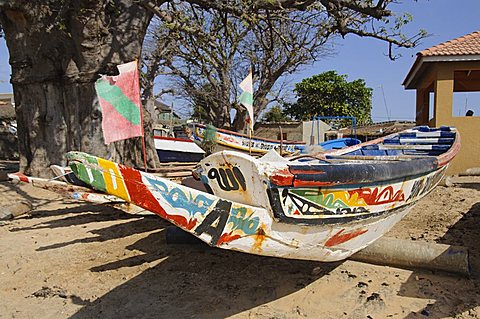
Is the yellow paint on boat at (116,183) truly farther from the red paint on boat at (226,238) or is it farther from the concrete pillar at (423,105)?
the concrete pillar at (423,105)

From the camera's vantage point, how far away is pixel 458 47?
9.72m

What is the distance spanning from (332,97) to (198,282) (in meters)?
27.0

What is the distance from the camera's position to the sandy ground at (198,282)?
9.45 feet

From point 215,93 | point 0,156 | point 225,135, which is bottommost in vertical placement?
point 0,156

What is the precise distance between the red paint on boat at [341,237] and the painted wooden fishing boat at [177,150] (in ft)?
36.4

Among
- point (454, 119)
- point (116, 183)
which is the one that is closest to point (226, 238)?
point (116, 183)

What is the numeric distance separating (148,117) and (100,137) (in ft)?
5.52

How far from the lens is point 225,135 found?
1220cm

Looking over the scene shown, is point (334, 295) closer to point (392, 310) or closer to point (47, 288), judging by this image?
point (392, 310)

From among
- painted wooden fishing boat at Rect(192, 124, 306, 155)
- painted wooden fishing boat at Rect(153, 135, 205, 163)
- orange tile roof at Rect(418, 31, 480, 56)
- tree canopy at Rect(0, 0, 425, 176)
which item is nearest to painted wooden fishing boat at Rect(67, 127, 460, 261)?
tree canopy at Rect(0, 0, 425, 176)

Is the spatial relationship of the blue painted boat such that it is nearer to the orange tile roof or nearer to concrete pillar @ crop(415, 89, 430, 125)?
concrete pillar @ crop(415, 89, 430, 125)

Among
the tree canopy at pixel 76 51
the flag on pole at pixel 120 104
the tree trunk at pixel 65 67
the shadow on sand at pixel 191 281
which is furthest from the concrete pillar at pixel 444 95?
the flag on pole at pixel 120 104

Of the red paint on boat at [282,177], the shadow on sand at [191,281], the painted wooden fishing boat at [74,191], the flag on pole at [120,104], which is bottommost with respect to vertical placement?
the shadow on sand at [191,281]

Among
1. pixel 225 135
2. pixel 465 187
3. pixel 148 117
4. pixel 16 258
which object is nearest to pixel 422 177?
pixel 16 258
